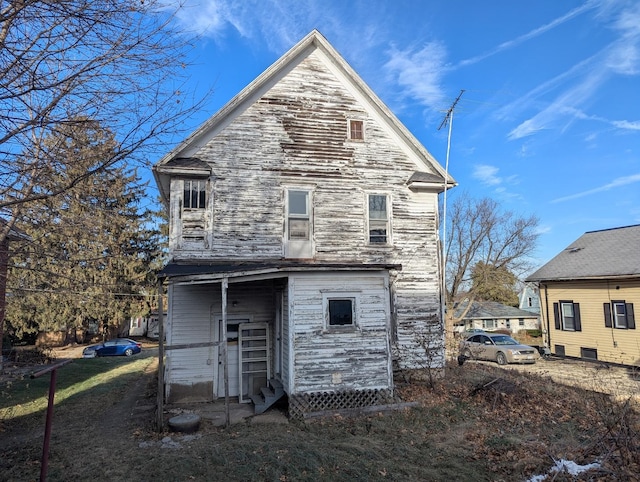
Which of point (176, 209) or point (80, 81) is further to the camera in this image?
point (176, 209)

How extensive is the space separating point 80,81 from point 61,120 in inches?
21.9

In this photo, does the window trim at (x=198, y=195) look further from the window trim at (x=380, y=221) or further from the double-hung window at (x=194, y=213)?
the window trim at (x=380, y=221)

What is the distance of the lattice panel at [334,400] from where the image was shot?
10.1 m

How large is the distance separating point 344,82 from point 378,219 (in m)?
4.81

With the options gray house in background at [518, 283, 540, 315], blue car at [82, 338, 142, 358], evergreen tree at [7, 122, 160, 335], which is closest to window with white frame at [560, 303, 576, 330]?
evergreen tree at [7, 122, 160, 335]

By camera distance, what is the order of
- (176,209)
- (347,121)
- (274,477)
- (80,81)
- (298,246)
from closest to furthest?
(80,81)
(274,477)
(176,209)
(298,246)
(347,121)

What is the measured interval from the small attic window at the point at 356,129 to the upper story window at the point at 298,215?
2611mm

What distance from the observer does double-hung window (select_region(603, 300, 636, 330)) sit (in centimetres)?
1988

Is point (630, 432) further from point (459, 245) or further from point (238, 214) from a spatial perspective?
point (459, 245)

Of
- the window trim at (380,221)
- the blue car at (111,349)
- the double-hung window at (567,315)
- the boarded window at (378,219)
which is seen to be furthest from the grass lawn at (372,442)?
the blue car at (111,349)

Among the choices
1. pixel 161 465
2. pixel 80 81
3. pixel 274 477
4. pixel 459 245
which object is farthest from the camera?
pixel 459 245

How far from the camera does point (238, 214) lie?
12.5 metres

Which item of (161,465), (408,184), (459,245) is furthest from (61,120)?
(459,245)

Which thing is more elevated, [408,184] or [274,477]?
[408,184]
